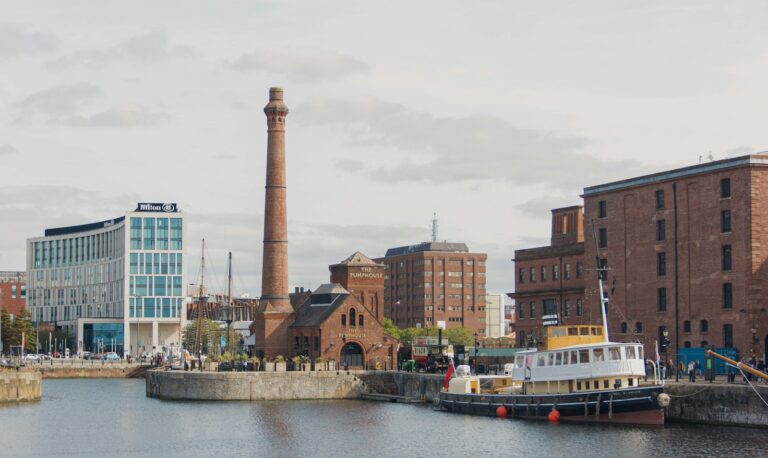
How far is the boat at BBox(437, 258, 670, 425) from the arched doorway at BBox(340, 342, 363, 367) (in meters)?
34.3

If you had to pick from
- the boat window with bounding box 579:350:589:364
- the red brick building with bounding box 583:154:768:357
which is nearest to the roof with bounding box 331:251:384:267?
the red brick building with bounding box 583:154:768:357

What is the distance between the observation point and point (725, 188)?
97625mm

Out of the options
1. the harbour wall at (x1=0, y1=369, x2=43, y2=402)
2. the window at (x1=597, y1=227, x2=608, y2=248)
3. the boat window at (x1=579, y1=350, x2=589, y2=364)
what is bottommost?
the harbour wall at (x1=0, y1=369, x2=43, y2=402)

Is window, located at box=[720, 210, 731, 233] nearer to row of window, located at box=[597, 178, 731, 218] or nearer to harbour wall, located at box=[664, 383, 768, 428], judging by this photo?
row of window, located at box=[597, 178, 731, 218]

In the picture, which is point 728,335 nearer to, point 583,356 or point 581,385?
point 581,385

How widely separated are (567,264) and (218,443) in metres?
60.9

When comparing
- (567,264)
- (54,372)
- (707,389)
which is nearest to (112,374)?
(54,372)

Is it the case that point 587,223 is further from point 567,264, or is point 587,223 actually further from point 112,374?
point 112,374

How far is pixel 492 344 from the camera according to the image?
151875 mm

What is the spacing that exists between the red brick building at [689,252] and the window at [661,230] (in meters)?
0.09

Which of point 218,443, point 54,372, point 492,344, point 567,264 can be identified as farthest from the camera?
point 54,372

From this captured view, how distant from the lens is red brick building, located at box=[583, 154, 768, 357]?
95.0 meters

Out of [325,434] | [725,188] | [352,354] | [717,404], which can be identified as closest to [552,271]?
Result: [352,354]

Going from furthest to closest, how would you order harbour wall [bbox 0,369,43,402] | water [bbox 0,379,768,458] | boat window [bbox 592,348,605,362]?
harbour wall [bbox 0,369,43,402]
boat window [bbox 592,348,605,362]
water [bbox 0,379,768,458]
